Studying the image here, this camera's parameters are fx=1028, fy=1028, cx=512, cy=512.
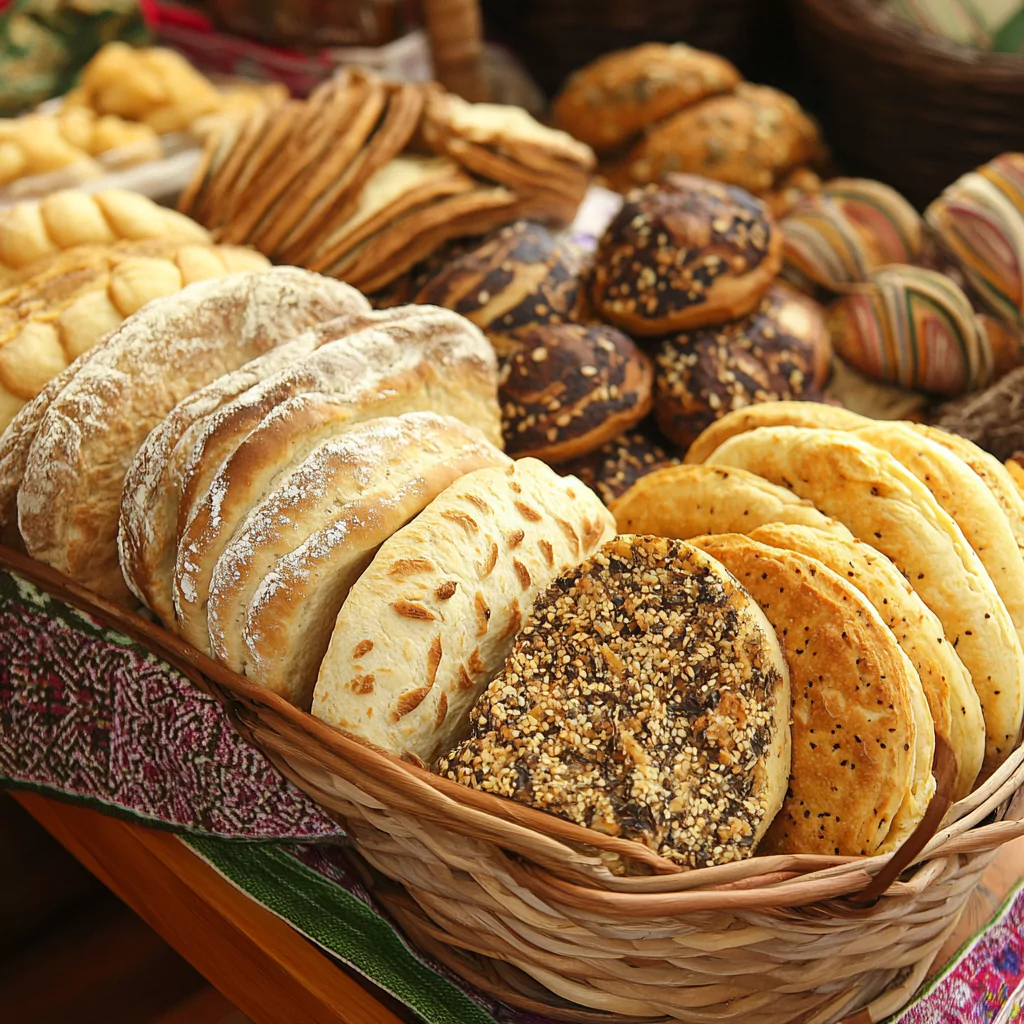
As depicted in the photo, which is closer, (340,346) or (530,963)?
(530,963)

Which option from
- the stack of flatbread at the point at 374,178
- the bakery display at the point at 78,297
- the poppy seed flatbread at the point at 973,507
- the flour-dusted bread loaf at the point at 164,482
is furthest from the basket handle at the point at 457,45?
the poppy seed flatbread at the point at 973,507

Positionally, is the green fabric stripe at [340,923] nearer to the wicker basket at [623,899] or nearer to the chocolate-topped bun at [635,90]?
the wicker basket at [623,899]

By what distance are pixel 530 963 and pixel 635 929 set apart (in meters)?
0.15

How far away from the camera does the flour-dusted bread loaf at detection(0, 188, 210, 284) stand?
1.84m

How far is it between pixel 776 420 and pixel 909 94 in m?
2.02

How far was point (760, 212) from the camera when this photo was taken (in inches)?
80.4

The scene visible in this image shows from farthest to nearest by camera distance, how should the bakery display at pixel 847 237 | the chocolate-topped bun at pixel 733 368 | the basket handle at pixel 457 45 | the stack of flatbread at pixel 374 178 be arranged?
the basket handle at pixel 457 45
the bakery display at pixel 847 237
the stack of flatbread at pixel 374 178
the chocolate-topped bun at pixel 733 368

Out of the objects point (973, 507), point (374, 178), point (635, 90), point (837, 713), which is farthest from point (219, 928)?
point (635, 90)

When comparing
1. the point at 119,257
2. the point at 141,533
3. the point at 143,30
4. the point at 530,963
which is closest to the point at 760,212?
the point at 119,257

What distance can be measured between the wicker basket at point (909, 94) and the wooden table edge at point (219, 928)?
2.72 m

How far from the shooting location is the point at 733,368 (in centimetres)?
195

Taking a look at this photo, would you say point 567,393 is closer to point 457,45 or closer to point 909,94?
point 457,45

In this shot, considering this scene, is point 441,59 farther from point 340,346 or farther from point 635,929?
point 635,929

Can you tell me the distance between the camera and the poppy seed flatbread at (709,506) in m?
1.23
